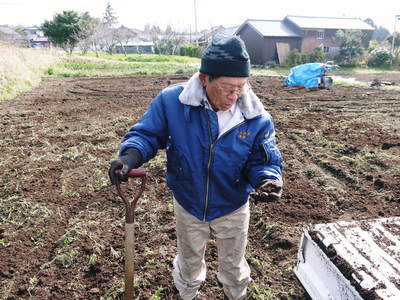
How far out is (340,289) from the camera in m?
2.10

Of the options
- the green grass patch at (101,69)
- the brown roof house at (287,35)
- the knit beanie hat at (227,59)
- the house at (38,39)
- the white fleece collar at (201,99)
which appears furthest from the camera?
the house at (38,39)

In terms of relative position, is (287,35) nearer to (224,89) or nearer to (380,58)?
(380,58)

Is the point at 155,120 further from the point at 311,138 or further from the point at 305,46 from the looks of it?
the point at 305,46

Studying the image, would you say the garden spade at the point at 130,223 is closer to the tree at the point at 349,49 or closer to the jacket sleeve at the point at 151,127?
the jacket sleeve at the point at 151,127

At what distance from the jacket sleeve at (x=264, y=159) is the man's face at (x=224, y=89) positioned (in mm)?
290

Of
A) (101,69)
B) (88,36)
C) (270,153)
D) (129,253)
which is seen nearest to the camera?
(129,253)

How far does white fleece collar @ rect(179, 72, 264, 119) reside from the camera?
6.00 feet

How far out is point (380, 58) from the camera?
83.5 ft

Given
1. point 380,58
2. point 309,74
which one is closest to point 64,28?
point 309,74

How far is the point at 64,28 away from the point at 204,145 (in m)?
38.9

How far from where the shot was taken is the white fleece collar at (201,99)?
1828 mm

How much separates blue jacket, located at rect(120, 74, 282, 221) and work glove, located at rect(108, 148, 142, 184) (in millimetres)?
39

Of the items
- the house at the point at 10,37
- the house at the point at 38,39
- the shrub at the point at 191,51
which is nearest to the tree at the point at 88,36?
the house at the point at 10,37

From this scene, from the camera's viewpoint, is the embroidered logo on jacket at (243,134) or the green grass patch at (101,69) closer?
the embroidered logo on jacket at (243,134)
